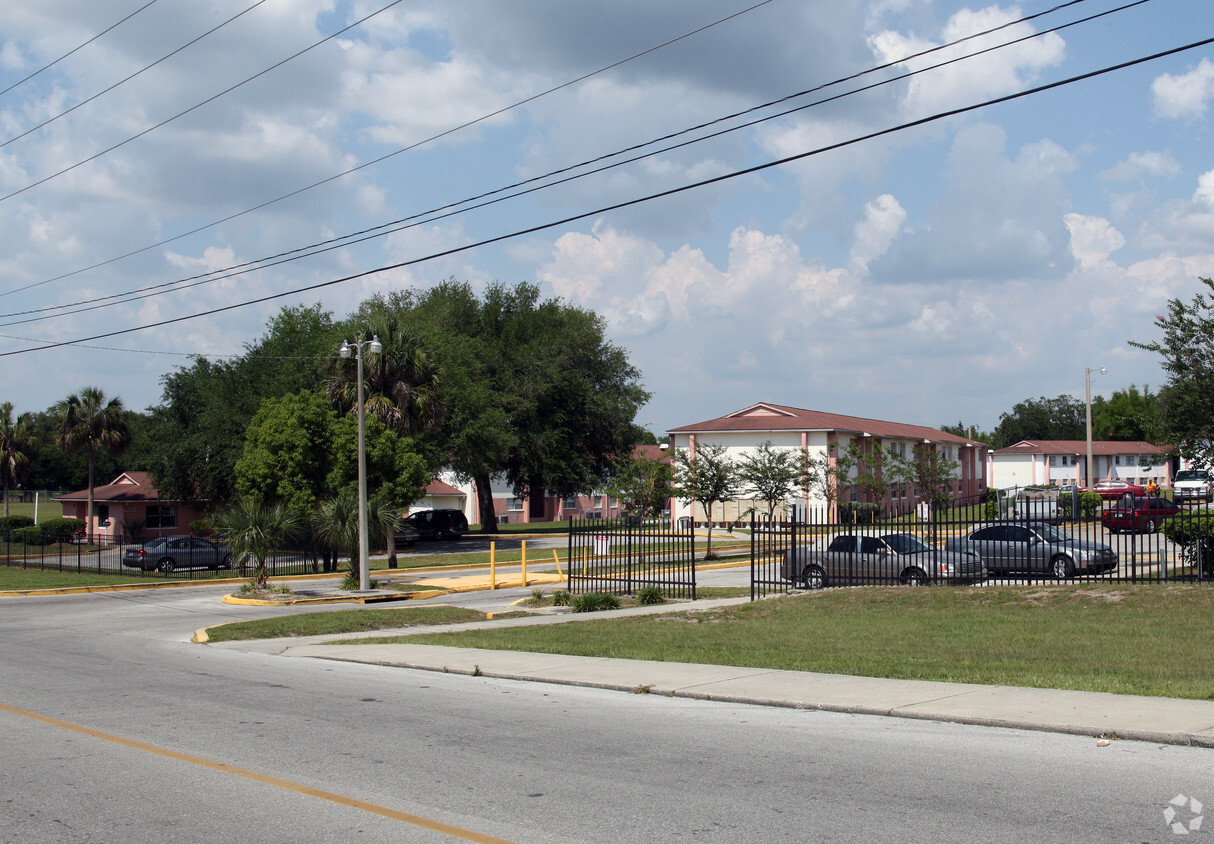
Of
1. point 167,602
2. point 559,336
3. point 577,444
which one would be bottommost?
point 167,602

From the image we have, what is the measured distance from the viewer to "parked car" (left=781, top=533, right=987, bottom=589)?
69.6 feet

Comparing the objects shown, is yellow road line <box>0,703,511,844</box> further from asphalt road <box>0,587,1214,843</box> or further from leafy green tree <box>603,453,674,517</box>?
leafy green tree <box>603,453,674,517</box>

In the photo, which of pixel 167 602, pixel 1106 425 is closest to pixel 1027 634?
pixel 167 602

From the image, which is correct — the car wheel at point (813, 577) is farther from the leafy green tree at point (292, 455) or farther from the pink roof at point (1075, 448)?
the pink roof at point (1075, 448)

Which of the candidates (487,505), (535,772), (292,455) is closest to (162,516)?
(487,505)

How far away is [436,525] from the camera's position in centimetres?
5350

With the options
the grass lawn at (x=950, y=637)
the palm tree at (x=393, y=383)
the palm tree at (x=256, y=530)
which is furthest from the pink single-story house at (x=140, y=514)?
the grass lawn at (x=950, y=637)

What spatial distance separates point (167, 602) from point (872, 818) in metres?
23.7

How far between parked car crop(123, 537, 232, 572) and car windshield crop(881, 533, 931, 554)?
23.1m

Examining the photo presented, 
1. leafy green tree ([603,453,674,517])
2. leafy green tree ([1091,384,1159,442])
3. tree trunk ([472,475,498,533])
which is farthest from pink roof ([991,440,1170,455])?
leafy green tree ([603,453,674,517])

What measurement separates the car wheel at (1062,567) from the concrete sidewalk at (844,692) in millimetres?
10350

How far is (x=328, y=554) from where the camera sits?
34.0m

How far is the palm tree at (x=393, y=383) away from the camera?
36.5 metres

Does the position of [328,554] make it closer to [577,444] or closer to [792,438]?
[577,444]
